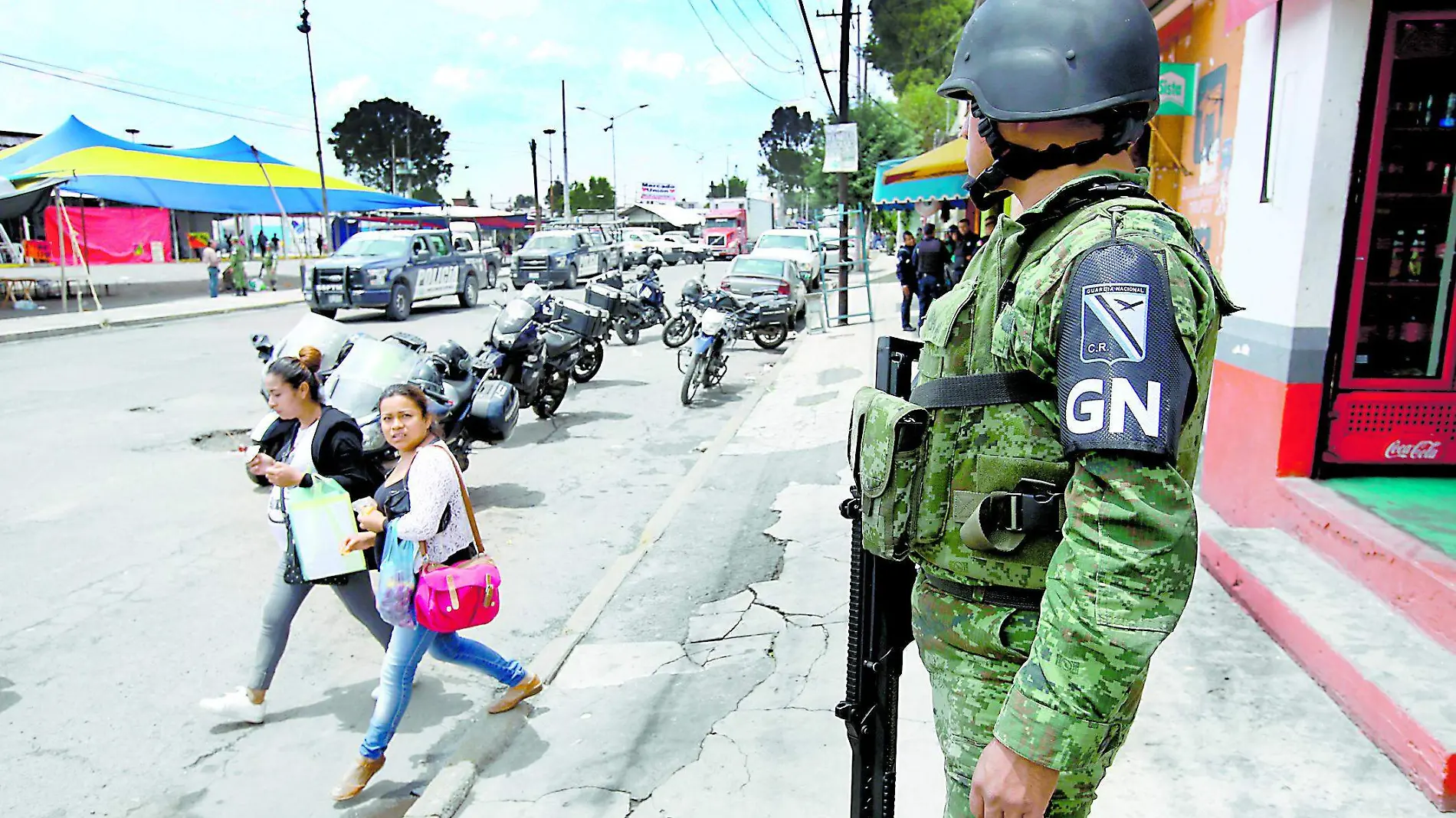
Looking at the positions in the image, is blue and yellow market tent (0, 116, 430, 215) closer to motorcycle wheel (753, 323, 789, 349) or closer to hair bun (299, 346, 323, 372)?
motorcycle wheel (753, 323, 789, 349)

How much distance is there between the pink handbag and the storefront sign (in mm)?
5105

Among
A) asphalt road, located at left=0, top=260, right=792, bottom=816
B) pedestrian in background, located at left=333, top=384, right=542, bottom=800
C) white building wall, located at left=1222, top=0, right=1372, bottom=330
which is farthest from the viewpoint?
white building wall, located at left=1222, top=0, right=1372, bottom=330

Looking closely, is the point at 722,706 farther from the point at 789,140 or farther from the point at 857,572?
the point at 789,140

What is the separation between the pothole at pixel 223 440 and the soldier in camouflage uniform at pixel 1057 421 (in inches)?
291

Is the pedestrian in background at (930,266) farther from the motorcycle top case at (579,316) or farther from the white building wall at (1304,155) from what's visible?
the white building wall at (1304,155)

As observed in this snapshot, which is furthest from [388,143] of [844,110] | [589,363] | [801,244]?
[589,363]

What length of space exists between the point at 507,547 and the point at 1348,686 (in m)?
4.17

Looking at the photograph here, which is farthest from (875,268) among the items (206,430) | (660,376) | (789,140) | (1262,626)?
(789,140)

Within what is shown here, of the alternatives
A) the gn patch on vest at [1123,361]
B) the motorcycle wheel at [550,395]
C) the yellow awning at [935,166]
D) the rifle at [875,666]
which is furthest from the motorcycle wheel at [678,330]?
the gn patch on vest at [1123,361]

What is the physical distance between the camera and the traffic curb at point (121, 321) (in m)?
14.5

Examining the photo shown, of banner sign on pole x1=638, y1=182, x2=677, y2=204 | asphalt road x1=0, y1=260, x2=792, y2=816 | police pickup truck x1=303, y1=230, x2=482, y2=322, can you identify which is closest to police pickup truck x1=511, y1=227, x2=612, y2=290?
police pickup truck x1=303, y1=230, x2=482, y2=322

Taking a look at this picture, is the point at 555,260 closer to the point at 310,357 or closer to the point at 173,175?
the point at 173,175

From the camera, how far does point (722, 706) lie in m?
3.53

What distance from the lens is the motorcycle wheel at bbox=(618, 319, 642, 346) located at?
1384cm
